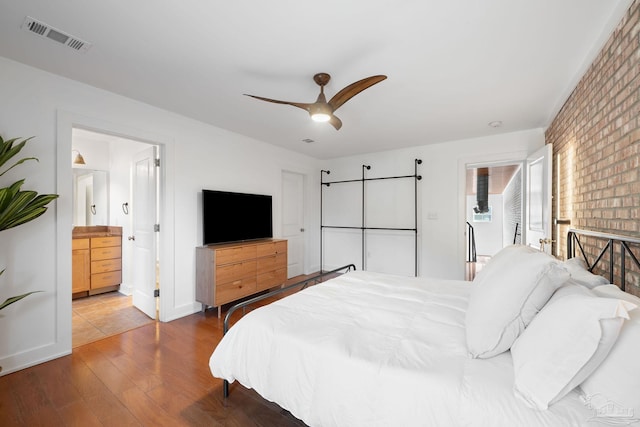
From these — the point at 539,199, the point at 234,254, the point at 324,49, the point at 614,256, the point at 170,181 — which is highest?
the point at 324,49

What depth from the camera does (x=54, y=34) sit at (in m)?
1.79

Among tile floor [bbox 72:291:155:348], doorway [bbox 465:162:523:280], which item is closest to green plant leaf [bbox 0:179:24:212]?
tile floor [bbox 72:291:155:348]

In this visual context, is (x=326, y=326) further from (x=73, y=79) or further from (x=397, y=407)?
(x=73, y=79)

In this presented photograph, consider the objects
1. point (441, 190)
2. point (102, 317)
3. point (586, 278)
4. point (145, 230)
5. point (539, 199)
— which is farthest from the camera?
point (441, 190)

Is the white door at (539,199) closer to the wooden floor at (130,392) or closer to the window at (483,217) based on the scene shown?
the wooden floor at (130,392)

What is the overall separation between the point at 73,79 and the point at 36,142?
2.09 feet

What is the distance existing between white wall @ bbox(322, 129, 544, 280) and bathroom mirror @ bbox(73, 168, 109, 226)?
14.9ft

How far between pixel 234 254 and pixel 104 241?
7.33 feet

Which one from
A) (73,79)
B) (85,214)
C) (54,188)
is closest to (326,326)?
(54,188)

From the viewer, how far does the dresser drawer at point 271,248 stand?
3795 millimetres

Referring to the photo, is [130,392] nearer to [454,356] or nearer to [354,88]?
[454,356]

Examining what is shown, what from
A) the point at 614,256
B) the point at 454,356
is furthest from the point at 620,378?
the point at 614,256

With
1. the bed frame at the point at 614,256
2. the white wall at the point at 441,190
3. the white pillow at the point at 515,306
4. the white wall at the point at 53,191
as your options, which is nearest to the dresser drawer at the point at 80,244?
the white wall at the point at 53,191

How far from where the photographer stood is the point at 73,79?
2.39 metres
